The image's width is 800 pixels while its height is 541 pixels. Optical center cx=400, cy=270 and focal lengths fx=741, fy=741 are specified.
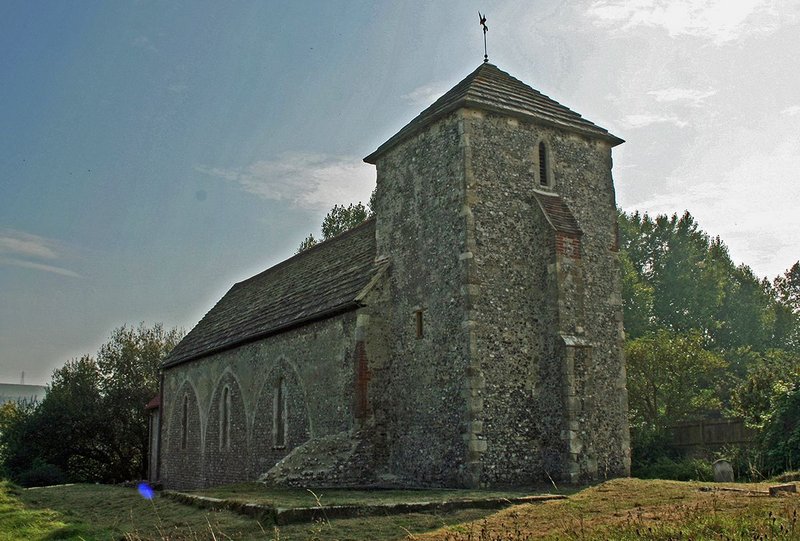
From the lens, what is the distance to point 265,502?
12.6 metres

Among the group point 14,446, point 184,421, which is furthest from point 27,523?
point 14,446

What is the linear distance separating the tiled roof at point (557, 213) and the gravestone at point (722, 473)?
6376 millimetres

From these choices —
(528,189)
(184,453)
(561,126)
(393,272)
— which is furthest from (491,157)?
(184,453)

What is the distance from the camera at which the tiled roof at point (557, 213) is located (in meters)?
18.8

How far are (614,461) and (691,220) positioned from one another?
4450cm

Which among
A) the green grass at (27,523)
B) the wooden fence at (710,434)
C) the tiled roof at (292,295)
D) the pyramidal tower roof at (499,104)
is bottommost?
the green grass at (27,523)

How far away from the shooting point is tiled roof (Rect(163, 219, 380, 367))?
880 inches

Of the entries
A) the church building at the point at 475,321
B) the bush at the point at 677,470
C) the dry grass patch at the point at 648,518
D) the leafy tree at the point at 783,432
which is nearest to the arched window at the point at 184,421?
the church building at the point at 475,321

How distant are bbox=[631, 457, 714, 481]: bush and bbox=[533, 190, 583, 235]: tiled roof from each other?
291 inches

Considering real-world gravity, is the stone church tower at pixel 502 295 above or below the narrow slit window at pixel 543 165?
below

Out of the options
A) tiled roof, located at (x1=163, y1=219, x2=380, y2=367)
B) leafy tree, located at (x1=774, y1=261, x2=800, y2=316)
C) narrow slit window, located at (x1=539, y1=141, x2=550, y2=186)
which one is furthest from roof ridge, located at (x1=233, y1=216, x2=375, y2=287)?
leafy tree, located at (x1=774, y1=261, x2=800, y2=316)

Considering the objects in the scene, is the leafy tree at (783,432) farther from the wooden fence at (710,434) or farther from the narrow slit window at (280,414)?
the narrow slit window at (280,414)

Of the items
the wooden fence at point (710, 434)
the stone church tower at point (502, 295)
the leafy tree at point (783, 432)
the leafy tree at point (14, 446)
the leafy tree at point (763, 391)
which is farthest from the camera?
the leafy tree at point (14, 446)

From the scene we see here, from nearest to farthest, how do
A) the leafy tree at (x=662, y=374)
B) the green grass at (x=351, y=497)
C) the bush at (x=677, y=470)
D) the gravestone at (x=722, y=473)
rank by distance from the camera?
the green grass at (x=351, y=497), the gravestone at (x=722, y=473), the bush at (x=677, y=470), the leafy tree at (x=662, y=374)
